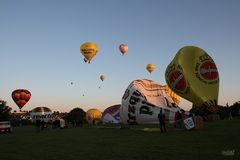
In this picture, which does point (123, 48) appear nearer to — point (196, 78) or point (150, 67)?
point (150, 67)

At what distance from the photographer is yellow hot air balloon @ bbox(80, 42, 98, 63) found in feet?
162

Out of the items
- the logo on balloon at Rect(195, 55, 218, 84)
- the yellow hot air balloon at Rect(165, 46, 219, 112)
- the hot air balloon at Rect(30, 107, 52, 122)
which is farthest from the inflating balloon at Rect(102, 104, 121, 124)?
the logo on balloon at Rect(195, 55, 218, 84)

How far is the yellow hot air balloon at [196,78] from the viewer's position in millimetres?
26219

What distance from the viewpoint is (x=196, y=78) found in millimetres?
26375

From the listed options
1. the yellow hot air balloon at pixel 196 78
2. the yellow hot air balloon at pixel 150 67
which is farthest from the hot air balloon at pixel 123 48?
the yellow hot air balloon at pixel 196 78

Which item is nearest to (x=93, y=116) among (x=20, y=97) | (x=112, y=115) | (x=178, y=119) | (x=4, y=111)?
(x=112, y=115)

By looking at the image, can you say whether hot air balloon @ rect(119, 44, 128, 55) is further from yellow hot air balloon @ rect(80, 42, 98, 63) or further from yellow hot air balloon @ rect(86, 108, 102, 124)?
yellow hot air balloon @ rect(86, 108, 102, 124)

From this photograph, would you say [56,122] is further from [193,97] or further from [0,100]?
[0,100]

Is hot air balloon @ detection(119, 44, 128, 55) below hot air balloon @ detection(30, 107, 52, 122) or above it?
above

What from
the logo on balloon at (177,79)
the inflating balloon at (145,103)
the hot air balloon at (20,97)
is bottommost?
the inflating balloon at (145,103)

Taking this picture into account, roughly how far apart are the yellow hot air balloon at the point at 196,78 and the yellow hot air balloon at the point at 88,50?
2319 cm

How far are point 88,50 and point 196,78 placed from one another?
2538 centimetres

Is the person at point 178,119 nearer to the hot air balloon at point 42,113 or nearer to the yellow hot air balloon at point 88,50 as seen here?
the yellow hot air balloon at point 88,50

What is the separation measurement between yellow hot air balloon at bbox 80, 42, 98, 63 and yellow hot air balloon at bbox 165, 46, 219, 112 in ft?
76.1
